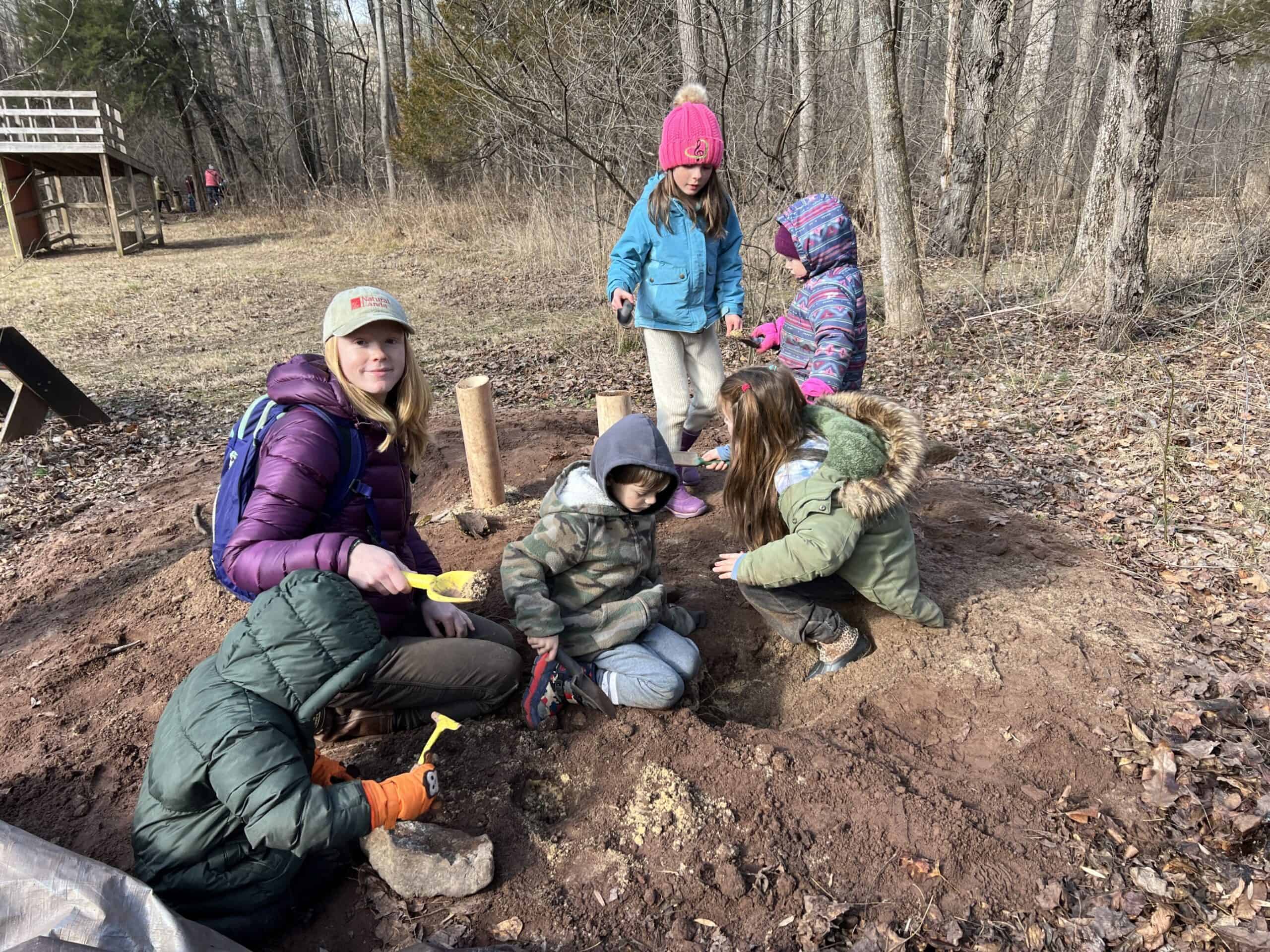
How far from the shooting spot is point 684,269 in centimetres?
416

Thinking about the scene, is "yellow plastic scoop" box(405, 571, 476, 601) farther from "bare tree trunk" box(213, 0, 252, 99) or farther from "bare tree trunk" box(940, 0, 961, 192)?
"bare tree trunk" box(213, 0, 252, 99)

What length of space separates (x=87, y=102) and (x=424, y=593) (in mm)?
19081

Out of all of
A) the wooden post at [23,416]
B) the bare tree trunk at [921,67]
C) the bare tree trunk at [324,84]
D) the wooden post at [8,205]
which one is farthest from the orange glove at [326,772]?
the bare tree trunk at [324,84]

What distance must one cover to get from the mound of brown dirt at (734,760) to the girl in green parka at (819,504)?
0.23 m

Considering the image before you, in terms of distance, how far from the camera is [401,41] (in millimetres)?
22969

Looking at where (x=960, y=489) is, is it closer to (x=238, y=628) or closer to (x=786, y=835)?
(x=786, y=835)

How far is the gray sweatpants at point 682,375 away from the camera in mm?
4312

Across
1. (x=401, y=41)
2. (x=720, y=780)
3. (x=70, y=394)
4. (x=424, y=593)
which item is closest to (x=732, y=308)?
(x=424, y=593)

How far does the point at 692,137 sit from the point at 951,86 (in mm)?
8593

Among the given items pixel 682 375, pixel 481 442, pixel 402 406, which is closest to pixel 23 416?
pixel 481 442

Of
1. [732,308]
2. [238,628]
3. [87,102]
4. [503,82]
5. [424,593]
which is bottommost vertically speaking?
[424,593]

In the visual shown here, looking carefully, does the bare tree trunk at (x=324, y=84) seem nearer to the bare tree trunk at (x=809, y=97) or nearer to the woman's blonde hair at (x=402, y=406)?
the bare tree trunk at (x=809, y=97)

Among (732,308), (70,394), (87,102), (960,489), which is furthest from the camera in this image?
(87,102)

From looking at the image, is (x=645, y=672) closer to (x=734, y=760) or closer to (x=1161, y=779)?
(x=734, y=760)
